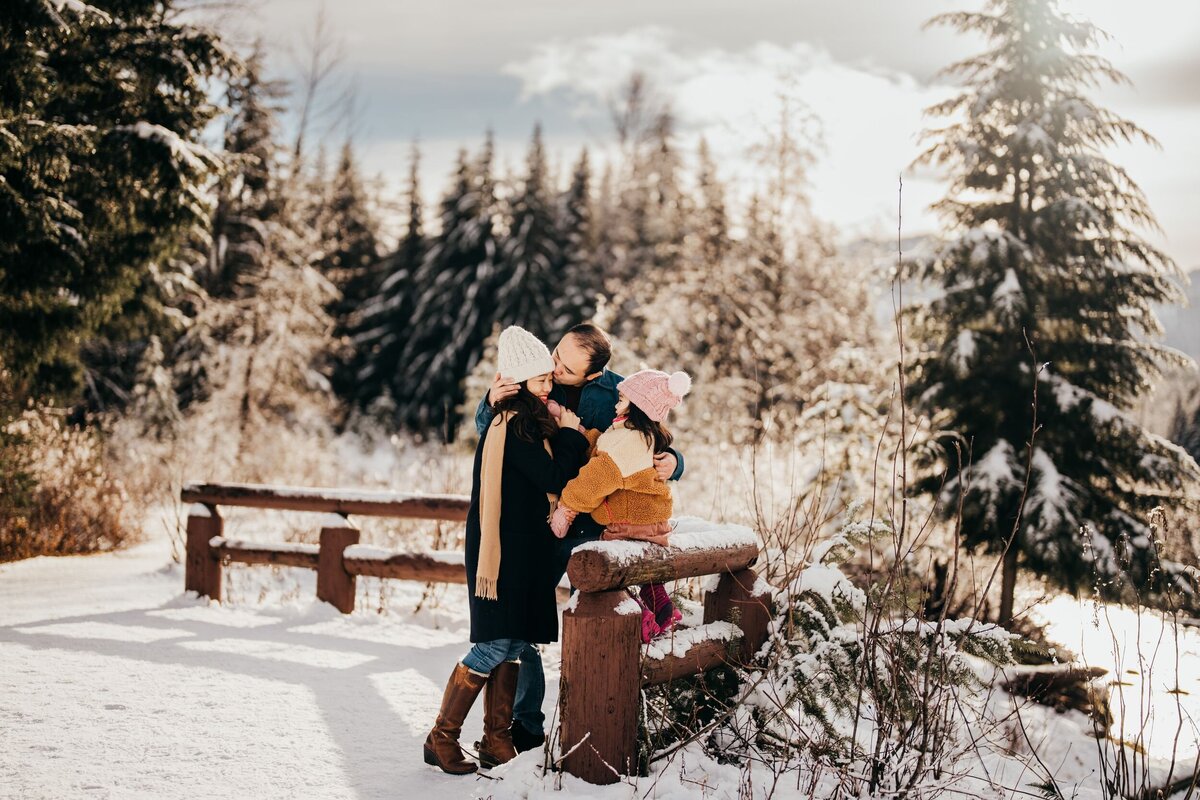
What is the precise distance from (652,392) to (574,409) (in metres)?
0.50

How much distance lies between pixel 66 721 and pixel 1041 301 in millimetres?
10595

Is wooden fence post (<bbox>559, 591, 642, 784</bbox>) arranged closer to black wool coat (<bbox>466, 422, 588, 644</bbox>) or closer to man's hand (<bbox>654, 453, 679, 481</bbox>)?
black wool coat (<bbox>466, 422, 588, 644</bbox>)

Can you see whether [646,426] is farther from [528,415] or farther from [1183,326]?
[1183,326]

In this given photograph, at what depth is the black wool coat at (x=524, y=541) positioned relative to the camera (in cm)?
360

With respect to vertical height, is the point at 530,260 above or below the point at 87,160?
above

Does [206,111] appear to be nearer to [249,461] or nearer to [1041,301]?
[249,461]

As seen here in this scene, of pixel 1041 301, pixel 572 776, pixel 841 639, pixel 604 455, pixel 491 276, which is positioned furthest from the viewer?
pixel 491 276

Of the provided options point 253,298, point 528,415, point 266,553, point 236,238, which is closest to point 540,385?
point 528,415

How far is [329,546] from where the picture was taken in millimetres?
6766

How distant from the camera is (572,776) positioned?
3320 mm

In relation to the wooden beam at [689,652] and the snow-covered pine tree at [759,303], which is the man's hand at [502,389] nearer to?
the wooden beam at [689,652]

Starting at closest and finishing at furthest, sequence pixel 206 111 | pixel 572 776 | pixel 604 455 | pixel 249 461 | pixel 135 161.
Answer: pixel 572 776 → pixel 604 455 → pixel 135 161 → pixel 206 111 → pixel 249 461

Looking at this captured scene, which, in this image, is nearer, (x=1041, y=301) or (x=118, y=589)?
(x=118, y=589)

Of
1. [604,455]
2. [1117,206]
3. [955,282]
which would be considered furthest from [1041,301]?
[604,455]
